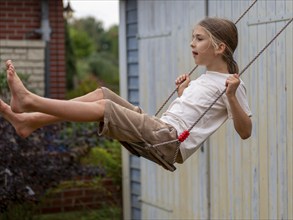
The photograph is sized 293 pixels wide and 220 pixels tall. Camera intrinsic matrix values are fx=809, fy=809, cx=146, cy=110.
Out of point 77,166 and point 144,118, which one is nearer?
point 144,118

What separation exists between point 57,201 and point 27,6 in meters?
2.64

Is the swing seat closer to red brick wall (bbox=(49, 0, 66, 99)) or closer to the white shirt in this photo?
the white shirt

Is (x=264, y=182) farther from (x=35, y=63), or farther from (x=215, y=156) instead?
(x=35, y=63)

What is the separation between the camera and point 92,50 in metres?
28.4

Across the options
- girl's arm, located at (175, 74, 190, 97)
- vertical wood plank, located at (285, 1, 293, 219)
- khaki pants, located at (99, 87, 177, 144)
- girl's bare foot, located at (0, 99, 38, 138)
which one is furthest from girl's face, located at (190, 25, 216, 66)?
girl's bare foot, located at (0, 99, 38, 138)

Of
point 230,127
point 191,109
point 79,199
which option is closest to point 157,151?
point 191,109

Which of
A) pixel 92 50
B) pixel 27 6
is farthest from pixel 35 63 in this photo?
pixel 92 50

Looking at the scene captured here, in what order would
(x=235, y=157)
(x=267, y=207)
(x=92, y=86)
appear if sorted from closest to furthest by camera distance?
1. (x=267, y=207)
2. (x=235, y=157)
3. (x=92, y=86)

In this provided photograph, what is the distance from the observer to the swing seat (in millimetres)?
4637

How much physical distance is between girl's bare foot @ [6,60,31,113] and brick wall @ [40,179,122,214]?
15.9ft

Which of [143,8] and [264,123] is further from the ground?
[143,8]

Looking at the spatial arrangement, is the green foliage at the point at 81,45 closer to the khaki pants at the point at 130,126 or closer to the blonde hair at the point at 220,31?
the blonde hair at the point at 220,31

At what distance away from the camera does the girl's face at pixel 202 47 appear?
4.80 metres

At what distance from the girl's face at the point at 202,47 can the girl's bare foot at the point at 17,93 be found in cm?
109
